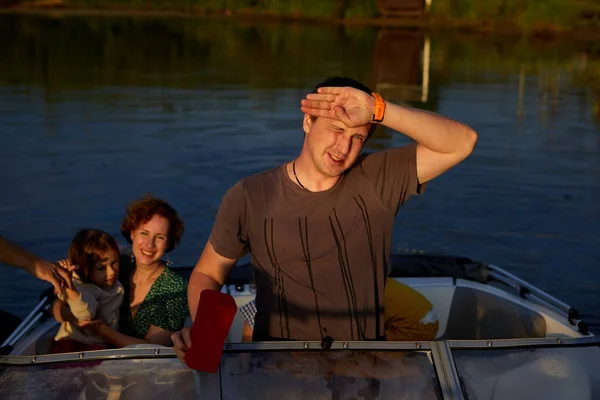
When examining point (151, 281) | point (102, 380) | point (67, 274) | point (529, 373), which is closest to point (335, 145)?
point (529, 373)

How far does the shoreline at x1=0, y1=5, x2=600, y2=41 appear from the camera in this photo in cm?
4091

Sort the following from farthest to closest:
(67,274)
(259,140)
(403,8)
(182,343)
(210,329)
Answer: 1. (403,8)
2. (259,140)
3. (67,274)
4. (182,343)
5. (210,329)

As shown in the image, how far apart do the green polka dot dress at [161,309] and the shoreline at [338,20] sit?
37163mm

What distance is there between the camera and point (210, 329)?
2879 mm

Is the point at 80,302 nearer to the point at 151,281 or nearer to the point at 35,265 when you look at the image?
the point at 35,265

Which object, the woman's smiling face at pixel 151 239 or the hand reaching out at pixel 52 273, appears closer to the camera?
the hand reaching out at pixel 52 273

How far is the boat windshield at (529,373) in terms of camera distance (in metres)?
3.13

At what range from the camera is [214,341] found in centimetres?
291

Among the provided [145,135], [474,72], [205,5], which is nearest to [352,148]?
[145,135]

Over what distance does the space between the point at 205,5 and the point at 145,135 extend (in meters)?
42.0

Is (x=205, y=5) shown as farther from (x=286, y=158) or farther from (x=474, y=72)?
(x=286, y=158)

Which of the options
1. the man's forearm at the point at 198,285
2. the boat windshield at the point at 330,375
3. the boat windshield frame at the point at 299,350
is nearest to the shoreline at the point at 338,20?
the man's forearm at the point at 198,285

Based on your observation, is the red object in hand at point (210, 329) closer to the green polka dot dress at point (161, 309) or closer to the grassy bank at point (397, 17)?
the green polka dot dress at point (161, 309)

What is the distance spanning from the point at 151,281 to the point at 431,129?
1851 mm
